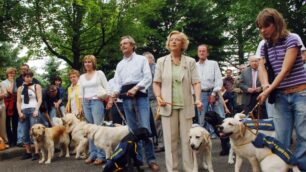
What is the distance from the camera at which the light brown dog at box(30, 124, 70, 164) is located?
9836mm

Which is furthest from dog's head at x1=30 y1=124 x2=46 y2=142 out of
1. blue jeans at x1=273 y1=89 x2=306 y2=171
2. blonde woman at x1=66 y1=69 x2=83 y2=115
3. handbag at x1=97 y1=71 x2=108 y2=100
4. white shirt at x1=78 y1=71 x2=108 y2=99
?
blue jeans at x1=273 y1=89 x2=306 y2=171

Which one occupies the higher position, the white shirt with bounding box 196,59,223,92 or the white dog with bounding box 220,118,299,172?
the white shirt with bounding box 196,59,223,92

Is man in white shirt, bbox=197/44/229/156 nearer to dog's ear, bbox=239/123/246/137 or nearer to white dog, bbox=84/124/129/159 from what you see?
white dog, bbox=84/124/129/159

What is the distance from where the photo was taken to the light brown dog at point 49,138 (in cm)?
984

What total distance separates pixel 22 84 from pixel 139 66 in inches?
163

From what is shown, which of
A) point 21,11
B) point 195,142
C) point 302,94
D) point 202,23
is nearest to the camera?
point 302,94

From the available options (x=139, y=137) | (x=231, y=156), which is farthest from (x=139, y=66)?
(x=231, y=156)

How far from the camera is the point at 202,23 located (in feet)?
111

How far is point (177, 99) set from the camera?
625cm

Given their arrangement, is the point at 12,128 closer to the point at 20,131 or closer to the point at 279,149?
the point at 20,131

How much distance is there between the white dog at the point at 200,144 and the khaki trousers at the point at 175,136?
31cm

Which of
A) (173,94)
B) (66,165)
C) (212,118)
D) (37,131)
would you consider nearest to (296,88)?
(173,94)

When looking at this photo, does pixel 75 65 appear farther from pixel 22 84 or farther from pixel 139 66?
pixel 139 66

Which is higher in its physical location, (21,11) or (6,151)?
(21,11)
